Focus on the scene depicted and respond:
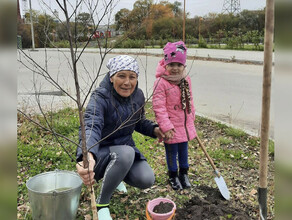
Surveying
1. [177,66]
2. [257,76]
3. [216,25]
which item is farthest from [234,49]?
[177,66]

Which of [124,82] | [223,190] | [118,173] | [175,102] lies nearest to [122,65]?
[124,82]

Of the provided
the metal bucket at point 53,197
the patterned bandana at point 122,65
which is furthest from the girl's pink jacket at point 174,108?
the metal bucket at point 53,197

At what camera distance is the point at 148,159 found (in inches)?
135

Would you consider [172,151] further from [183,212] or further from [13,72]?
[13,72]

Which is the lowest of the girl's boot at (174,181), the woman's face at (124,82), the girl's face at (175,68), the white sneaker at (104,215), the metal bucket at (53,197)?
the girl's boot at (174,181)

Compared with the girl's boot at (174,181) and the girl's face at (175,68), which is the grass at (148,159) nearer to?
the girl's boot at (174,181)

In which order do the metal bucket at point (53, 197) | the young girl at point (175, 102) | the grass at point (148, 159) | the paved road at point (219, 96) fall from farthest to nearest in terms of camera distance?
the paved road at point (219, 96)
the young girl at point (175, 102)
the grass at point (148, 159)
the metal bucket at point (53, 197)

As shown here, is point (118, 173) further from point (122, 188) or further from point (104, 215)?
point (122, 188)

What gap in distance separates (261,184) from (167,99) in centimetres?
146

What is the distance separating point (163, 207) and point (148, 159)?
128cm

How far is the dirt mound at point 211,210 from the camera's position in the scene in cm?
218

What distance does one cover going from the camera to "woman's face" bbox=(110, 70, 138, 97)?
2260mm

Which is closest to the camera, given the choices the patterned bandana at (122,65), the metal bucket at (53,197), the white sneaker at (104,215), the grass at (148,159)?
the metal bucket at (53,197)

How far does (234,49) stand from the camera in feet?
64.6
